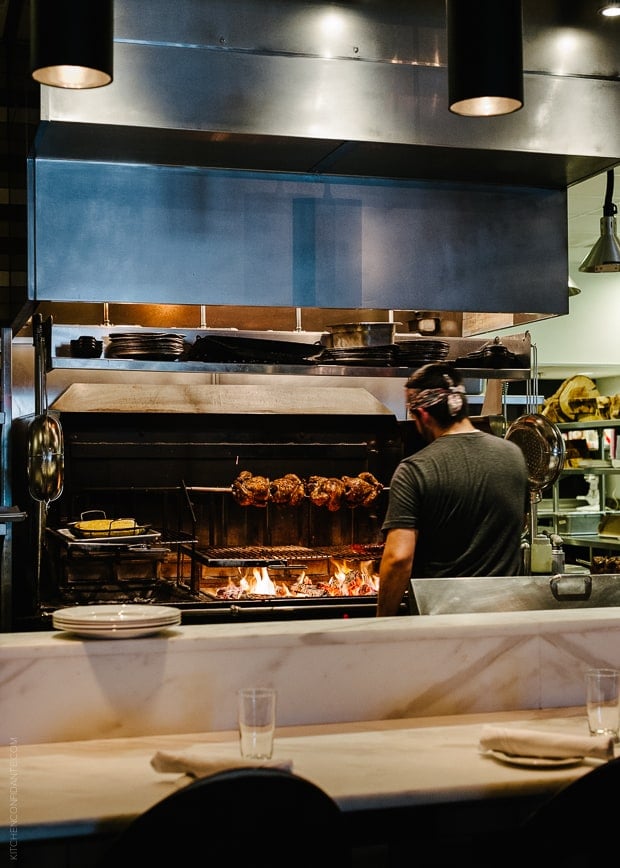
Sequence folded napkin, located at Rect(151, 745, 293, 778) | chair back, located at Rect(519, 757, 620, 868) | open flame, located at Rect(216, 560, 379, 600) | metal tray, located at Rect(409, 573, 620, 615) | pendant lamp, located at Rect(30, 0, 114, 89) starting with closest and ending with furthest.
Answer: chair back, located at Rect(519, 757, 620, 868) < folded napkin, located at Rect(151, 745, 293, 778) < pendant lamp, located at Rect(30, 0, 114, 89) < metal tray, located at Rect(409, 573, 620, 615) < open flame, located at Rect(216, 560, 379, 600)

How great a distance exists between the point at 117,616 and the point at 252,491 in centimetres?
222

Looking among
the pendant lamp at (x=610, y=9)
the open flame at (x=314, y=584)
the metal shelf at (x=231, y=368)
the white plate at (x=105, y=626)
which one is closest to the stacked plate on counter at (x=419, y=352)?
the metal shelf at (x=231, y=368)

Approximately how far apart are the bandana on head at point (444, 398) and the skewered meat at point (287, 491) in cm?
106

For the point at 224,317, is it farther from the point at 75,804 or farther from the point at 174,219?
the point at 75,804

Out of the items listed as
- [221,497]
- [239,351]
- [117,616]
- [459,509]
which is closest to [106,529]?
[239,351]

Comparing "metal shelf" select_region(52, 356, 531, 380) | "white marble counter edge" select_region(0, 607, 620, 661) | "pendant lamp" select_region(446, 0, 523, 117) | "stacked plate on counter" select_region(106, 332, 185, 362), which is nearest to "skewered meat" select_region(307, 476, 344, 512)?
"metal shelf" select_region(52, 356, 531, 380)

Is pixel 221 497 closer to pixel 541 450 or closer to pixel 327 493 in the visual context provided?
pixel 327 493

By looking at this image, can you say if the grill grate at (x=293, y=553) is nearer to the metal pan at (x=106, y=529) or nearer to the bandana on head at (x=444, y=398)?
the metal pan at (x=106, y=529)

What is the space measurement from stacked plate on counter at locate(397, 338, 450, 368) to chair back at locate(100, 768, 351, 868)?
296 centimetres

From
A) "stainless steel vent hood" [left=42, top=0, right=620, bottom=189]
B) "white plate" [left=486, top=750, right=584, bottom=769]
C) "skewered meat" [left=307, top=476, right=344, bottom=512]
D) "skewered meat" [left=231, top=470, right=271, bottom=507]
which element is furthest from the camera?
"skewered meat" [left=307, top=476, right=344, bottom=512]

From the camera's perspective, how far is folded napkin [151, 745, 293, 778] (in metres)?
1.95

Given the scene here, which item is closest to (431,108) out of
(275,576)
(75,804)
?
(275,576)

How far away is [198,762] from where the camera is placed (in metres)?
2.02

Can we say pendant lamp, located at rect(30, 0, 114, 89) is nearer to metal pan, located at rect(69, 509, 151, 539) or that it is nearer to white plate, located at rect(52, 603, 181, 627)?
white plate, located at rect(52, 603, 181, 627)
